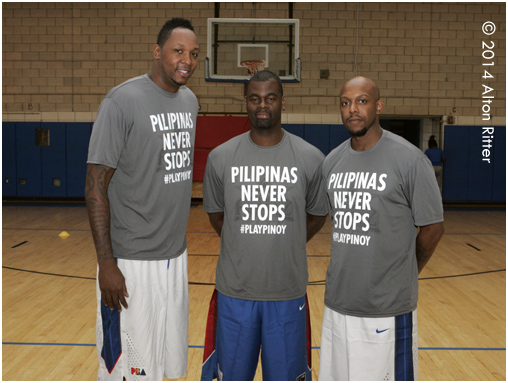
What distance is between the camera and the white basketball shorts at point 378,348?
202 cm

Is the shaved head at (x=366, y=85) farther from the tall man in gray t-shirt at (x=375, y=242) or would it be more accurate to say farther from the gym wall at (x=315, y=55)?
the gym wall at (x=315, y=55)

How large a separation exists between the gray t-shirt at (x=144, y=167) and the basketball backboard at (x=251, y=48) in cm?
671

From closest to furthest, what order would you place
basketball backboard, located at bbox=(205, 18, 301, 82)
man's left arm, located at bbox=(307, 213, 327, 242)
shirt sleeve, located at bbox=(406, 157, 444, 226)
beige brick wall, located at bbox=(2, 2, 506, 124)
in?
shirt sleeve, located at bbox=(406, 157, 444, 226) → man's left arm, located at bbox=(307, 213, 327, 242) → basketball backboard, located at bbox=(205, 18, 301, 82) → beige brick wall, located at bbox=(2, 2, 506, 124)

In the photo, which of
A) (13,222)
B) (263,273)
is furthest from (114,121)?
(13,222)

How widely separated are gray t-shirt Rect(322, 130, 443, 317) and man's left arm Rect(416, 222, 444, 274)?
46 millimetres

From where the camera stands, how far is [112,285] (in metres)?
1.99

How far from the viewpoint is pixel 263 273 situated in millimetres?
2158

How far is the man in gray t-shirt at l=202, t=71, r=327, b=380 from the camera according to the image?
216 cm

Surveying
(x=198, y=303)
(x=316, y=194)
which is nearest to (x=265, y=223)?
(x=316, y=194)

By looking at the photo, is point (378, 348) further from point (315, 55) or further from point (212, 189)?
point (315, 55)

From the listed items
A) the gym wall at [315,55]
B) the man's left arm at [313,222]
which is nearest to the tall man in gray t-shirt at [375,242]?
the man's left arm at [313,222]

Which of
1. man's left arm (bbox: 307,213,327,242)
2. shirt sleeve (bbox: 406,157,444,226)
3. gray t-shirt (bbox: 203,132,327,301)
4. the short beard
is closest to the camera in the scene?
shirt sleeve (bbox: 406,157,444,226)

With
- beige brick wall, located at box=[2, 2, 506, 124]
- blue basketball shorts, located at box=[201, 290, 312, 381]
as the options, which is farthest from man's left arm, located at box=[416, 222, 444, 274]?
beige brick wall, located at box=[2, 2, 506, 124]

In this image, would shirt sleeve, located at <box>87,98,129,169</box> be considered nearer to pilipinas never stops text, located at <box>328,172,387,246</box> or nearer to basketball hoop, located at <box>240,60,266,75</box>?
pilipinas never stops text, located at <box>328,172,387,246</box>
